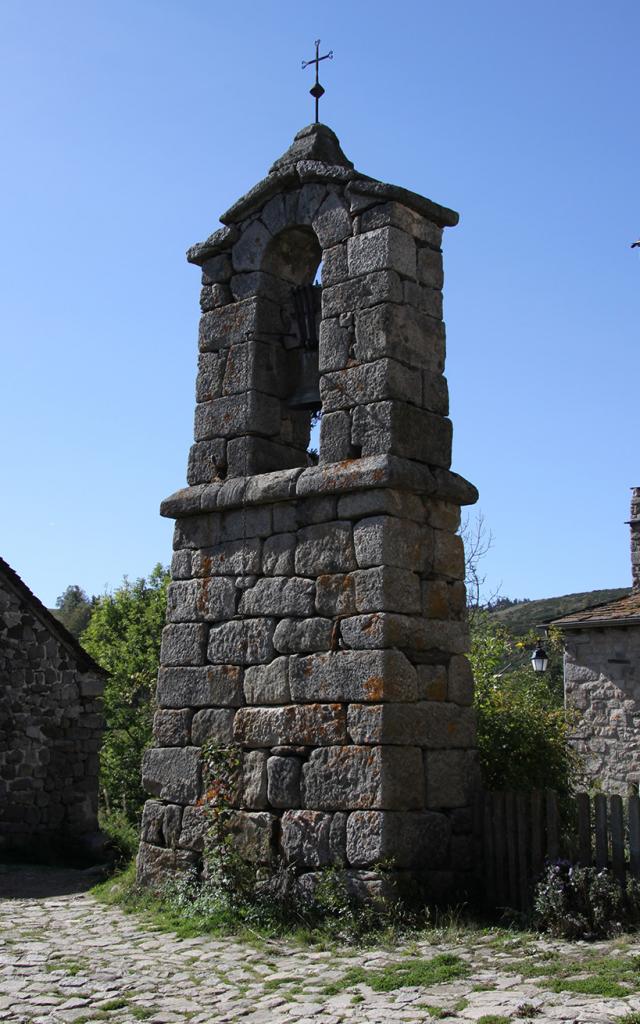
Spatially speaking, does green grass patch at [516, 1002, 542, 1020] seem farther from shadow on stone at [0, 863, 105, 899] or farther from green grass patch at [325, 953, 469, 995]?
shadow on stone at [0, 863, 105, 899]

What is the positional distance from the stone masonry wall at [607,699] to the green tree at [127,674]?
387 inches

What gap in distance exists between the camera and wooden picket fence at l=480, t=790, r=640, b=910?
20.8 feet

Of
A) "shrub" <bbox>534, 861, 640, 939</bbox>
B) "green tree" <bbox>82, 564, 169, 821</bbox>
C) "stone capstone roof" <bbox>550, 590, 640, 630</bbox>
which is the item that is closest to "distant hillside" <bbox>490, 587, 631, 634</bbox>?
"green tree" <bbox>82, 564, 169, 821</bbox>

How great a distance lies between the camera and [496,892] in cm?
691

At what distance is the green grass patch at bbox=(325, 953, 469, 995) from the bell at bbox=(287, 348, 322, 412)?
13.6 ft

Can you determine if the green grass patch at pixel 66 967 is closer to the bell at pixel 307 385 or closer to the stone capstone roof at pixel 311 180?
the bell at pixel 307 385

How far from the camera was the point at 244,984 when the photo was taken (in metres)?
5.44

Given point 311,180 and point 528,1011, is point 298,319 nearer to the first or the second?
point 311,180

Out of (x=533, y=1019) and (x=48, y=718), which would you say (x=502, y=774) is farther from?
(x=48, y=718)

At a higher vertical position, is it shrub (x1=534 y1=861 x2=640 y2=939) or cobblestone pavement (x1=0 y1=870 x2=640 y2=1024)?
shrub (x1=534 y1=861 x2=640 y2=939)

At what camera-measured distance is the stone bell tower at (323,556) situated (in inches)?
269

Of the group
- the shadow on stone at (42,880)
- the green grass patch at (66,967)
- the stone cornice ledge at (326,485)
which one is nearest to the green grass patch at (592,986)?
the green grass patch at (66,967)

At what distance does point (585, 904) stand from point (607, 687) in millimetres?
8775

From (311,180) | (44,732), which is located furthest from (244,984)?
(44,732)
